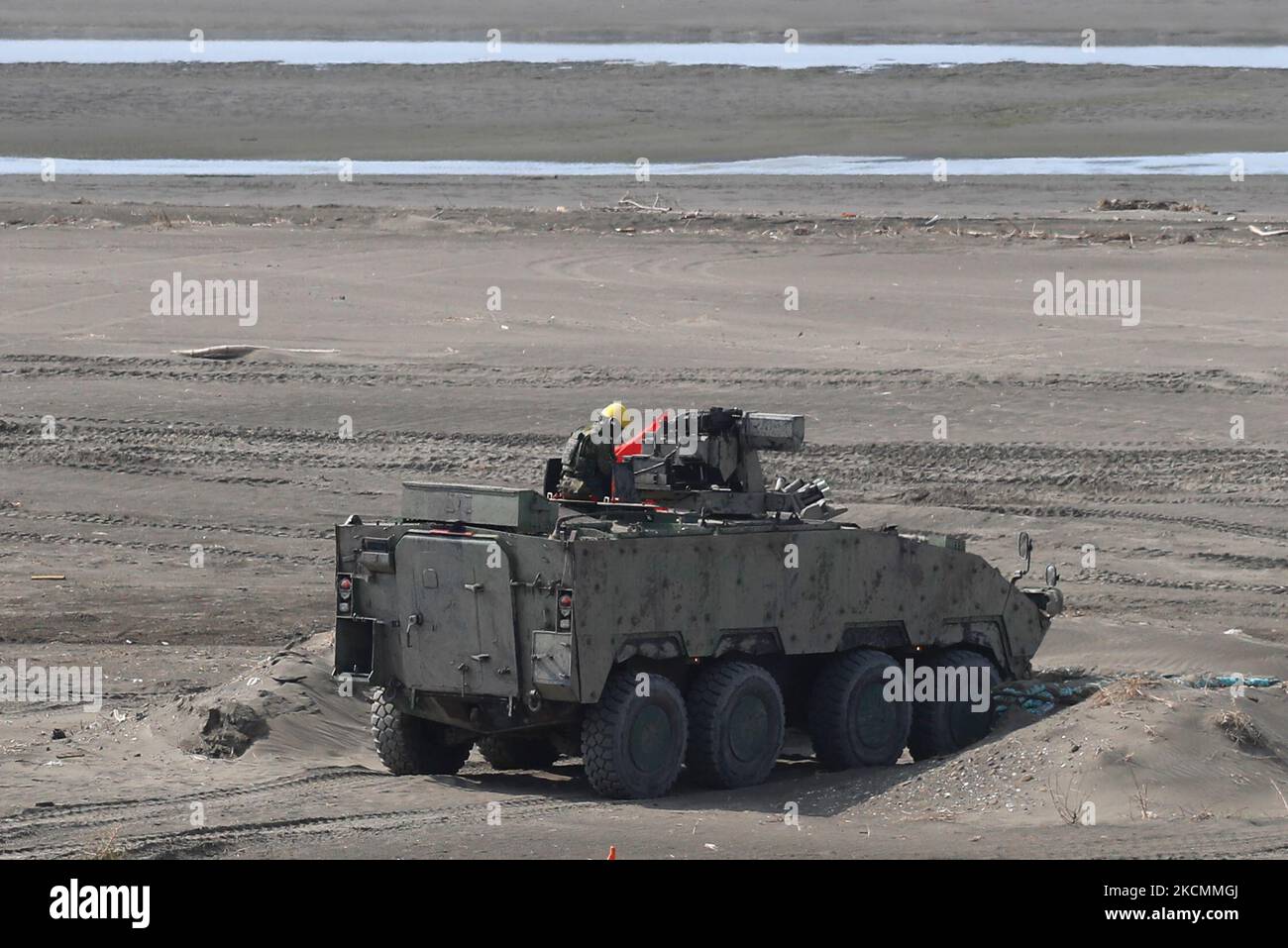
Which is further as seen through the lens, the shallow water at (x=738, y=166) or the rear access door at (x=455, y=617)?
the shallow water at (x=738, y=166)

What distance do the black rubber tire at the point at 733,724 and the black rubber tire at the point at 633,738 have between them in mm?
176

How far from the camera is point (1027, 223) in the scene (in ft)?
99.9

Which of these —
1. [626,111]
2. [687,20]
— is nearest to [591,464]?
[626,111]

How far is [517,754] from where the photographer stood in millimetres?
13500

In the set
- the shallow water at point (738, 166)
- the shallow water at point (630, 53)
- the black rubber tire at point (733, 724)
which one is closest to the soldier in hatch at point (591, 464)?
the black rubber tire at point (733, 724)

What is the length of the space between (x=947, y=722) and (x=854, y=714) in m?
0.84

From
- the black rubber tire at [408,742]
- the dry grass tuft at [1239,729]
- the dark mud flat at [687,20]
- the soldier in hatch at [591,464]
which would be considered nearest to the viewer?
the dry grass tuft at [1239,729]

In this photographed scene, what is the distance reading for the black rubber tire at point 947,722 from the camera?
13.7m

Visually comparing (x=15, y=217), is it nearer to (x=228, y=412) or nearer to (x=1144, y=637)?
(x=228, y=412)

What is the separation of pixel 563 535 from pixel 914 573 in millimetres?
2631

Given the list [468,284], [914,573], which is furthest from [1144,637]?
[468,284]

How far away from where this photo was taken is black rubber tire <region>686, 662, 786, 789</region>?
40.9ft

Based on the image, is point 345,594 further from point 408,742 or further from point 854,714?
point 854,714

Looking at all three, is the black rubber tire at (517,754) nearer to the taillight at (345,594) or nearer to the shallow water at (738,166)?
the taillight at (345,594)
